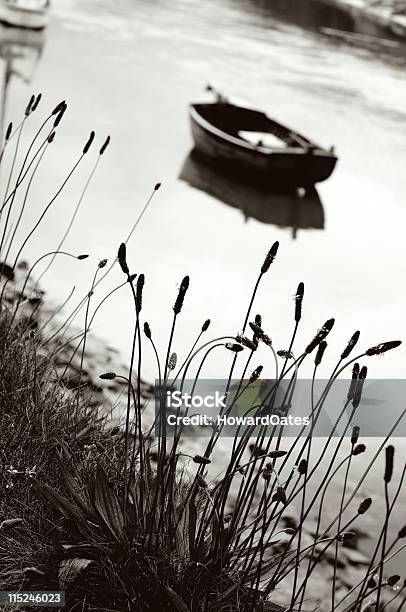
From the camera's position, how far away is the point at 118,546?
2254 mm

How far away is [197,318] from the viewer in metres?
6.86

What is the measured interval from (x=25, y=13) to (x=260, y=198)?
30.4 feet

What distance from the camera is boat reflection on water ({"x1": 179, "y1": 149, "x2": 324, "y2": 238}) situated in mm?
11109

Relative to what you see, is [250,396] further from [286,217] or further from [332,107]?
[332,107]

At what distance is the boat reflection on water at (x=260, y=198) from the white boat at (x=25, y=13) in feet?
25.4

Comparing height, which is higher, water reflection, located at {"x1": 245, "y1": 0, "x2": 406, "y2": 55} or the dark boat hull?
water reflection, located at {"x1": 245, "y1": 0, "x2": 406, "y2": 55}

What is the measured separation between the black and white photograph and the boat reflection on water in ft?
0.12

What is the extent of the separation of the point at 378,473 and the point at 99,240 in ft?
14.7

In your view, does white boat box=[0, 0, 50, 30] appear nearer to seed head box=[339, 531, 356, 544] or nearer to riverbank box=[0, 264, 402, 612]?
riverbank box=[0, 264, 402, 612]

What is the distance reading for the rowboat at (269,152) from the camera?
10969 millimetres

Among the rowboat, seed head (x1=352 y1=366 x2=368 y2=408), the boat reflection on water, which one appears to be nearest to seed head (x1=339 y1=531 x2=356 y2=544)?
seed head (x1=352 y1=366 x2=368 y2=408)

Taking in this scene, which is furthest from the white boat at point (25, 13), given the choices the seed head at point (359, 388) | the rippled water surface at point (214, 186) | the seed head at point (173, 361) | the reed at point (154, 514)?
the seed head at point (359, 388)

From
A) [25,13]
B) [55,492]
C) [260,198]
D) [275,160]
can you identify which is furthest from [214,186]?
[55,492]

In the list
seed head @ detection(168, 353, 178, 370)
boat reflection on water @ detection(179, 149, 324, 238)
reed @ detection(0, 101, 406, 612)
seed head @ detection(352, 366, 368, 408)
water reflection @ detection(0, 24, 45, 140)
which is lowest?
boat reflection on water @ detection(179, 149, 324, 238)
